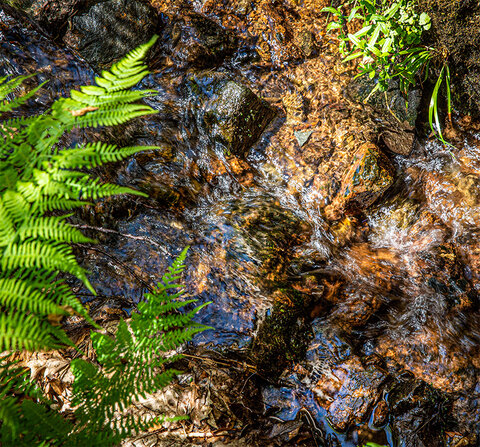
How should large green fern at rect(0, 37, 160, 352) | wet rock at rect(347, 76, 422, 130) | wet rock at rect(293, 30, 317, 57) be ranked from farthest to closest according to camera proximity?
wet rock at rect(293, 30, 317, 57) → wet rock at rect(347, 76, 422, 130) → large green fern at rect(0, 37, 160, 352)

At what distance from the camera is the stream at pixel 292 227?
267 centimetres

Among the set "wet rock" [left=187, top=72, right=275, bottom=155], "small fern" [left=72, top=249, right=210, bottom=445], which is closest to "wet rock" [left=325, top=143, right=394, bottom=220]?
"wet rock" [left=187, top=72, right=275, bottom=155]

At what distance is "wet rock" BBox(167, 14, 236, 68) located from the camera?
13.5ft

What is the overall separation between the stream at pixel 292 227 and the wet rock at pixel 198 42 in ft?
0.07

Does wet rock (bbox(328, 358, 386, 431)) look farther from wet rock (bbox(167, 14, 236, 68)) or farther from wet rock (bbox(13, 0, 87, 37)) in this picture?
wet rock (bbox(13, 0, 87, 37))

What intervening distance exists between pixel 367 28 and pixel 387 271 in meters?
2.53

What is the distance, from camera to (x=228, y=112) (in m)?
3.83

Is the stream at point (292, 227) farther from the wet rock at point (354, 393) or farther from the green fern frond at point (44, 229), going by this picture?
the green fern frond at point (44, 229)

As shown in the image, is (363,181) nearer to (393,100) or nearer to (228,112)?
(393,100)

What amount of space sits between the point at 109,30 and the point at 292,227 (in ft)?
11.4

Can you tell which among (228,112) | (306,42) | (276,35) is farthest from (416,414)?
Answer: (276,35)

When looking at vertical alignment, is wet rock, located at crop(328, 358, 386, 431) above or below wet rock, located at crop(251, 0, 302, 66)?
below

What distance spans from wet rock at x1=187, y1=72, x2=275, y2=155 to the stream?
2 cm

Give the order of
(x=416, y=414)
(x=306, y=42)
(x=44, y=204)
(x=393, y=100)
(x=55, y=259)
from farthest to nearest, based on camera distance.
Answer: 1. (x=306, y=42)
2. (x=393, y=100)
3. (x=416, y=414)
4. (x=44, y=204)
5. (x=55, y=259)
